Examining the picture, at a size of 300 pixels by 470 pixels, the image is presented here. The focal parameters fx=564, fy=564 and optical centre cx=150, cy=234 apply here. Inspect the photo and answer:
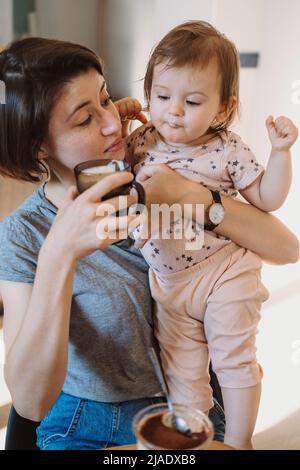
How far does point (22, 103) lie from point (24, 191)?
2.20m

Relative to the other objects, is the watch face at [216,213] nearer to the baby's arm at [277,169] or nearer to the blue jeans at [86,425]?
the baby's arm at [277,169]

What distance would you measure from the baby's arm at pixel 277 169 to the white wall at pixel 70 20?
292cm

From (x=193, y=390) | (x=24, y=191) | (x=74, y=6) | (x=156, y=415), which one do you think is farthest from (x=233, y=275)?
(x=74, y=6)

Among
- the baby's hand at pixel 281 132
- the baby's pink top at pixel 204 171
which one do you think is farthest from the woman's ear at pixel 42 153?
the baby's hand at pixel 281 132

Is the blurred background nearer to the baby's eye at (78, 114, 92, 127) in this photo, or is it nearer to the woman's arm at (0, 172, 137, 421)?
the woman's arm at (0, 172, 137, 421)

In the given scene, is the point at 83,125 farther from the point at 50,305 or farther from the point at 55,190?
the point at 50,305

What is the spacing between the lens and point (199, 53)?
130cm

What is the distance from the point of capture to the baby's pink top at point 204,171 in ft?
4.46

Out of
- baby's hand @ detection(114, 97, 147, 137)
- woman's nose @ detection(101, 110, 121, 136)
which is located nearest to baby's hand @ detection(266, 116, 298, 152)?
woman's nose @ detection(101, 110, 121, 136)

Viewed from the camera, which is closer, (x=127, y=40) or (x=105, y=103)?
(x=105, y=103)

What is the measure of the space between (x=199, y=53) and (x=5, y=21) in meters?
2.63

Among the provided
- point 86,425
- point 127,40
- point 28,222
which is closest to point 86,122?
point 28,222

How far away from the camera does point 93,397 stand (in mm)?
1317

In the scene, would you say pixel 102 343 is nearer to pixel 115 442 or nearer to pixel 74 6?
pixel 115 442
